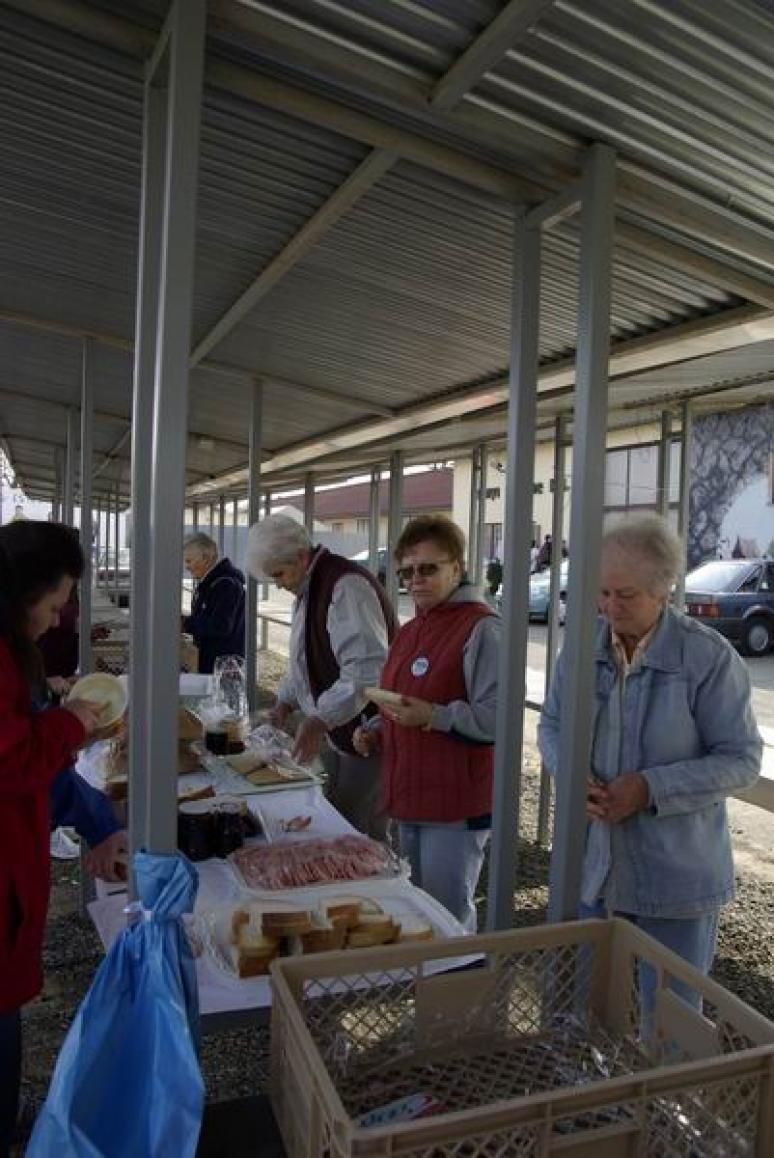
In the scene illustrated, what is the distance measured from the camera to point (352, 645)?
331 centimetres

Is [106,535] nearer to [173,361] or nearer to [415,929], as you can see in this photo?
[415,929]

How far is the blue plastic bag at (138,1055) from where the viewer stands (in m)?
1.13

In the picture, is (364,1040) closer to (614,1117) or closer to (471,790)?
(614,1117)

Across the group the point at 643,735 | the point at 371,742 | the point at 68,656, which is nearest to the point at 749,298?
the point at 643,735

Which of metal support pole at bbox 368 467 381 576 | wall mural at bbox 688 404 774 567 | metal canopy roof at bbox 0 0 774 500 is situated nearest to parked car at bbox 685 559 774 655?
wall mural at bbox 688 404 774 567

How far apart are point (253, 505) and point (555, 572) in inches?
83.7

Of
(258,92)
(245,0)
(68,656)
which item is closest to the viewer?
(245,0)

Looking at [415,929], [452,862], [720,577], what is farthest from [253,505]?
[720,577]

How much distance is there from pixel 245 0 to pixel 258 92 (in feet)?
0.90

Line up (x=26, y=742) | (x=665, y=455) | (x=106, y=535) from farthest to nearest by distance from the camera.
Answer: (x=106, y=535)
(x=665, y=455)
(x=26, y=742)

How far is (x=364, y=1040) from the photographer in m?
1.49

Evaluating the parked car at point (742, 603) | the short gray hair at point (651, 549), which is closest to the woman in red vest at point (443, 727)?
the short gray hair at point (651, 549)

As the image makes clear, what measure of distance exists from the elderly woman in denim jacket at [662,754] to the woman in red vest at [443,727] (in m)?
0.59

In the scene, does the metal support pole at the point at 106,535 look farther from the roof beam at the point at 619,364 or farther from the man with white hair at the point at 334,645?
the man with white hair at the point at 334,645
